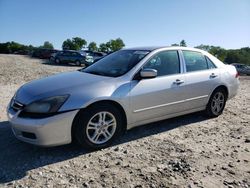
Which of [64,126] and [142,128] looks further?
[142,128]

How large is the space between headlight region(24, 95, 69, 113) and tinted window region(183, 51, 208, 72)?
2.61 meters

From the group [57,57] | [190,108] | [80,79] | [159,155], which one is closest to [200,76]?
[190,108]

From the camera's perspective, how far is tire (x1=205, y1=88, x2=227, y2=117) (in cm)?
556

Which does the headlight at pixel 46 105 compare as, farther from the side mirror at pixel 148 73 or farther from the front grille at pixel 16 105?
the side mirror at pixel 148 73

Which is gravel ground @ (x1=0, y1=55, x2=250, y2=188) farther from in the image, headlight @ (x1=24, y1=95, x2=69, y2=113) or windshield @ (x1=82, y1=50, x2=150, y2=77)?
windshield @ (x1=82, y1=50, x2=150, y2=77)

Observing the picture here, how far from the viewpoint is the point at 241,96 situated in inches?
332

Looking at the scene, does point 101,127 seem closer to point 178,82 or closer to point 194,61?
point 178,82

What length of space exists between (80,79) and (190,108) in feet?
7.29

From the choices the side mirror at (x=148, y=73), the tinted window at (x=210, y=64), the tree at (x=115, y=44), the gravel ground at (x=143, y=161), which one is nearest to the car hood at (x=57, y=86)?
the side mirror at (x=148, y=73)

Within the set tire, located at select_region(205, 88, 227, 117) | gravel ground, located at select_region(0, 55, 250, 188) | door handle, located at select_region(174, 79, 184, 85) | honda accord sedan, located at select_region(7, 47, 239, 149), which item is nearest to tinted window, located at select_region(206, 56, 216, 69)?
honda accord sedan, located at select_region(7, 47, 239, 149)

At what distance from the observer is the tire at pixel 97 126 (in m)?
3.71

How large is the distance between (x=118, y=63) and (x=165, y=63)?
0.84m

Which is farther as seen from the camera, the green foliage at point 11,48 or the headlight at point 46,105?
the green foliage at point 11,48

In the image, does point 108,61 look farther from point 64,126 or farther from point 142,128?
point 64,126
